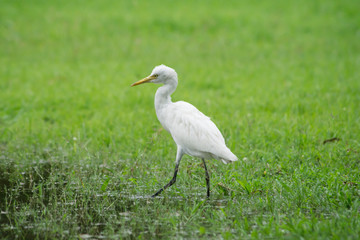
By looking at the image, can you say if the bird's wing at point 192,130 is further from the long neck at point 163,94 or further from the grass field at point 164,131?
the grass field at point 164,131

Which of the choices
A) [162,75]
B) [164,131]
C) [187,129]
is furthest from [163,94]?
[164,131]

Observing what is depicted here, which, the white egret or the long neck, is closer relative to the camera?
the white egret

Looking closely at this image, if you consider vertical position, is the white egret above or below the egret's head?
below

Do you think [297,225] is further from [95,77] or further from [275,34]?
[275,34]

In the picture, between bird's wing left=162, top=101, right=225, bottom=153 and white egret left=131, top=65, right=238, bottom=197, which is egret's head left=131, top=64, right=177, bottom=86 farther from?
bird's wing left=162, top=101, right=225, bottom=153

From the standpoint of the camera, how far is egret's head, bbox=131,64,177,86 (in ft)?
16.7

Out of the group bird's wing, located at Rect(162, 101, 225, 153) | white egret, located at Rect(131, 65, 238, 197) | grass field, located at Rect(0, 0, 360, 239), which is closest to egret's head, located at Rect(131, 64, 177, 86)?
white egret, located at Rect(131, 65, 238, 197)

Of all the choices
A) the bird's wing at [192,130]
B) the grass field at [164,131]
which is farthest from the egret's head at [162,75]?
the grass field at [164,131]

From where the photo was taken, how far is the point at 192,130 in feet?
15.8

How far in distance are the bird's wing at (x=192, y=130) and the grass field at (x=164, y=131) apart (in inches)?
21.9

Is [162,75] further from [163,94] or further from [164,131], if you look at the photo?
[164,131]

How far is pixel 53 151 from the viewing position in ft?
21.5

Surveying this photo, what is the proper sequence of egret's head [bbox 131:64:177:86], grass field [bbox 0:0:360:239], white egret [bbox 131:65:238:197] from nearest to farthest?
grass field [bbox 0:0:360:239] < white egret [bbox 131:65:238:197] < egret's head [bbox 131:64:177:86]

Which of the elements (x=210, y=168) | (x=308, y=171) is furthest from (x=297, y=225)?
(x=210, y=168)
